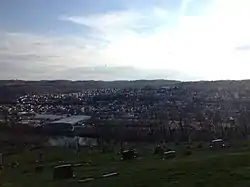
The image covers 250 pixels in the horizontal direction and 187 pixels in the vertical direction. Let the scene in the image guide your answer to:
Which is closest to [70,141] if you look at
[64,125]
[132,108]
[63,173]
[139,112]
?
[64,125]

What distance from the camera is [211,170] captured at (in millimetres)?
23297

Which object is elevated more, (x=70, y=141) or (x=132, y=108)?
(x=132, y=108)

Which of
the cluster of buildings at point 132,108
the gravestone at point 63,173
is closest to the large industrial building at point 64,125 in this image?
the cluster of buildings at point 132,108

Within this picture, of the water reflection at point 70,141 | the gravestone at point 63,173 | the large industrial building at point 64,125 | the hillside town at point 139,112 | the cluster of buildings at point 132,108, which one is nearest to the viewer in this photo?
the gravestone at point 63,173

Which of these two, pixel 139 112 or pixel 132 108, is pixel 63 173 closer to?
pixel 139 112

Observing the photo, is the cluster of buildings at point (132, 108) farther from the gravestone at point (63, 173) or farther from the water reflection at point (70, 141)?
the gravestone at point (63, 173)

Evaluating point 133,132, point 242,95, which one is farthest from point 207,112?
point 242,95

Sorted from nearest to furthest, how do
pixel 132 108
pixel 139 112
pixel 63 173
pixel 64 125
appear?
1. pixel 63 173
2. pixel 64 125
3. pixel 139 112
4. pixel 132 108

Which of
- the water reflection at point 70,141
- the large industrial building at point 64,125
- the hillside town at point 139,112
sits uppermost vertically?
the hillside town at point 139,112

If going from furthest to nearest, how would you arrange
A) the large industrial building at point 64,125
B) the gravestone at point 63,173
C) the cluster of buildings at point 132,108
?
the large industrial building at point 64,125, the cluster of buildings at point 132,108, the gravestone at point 63,173

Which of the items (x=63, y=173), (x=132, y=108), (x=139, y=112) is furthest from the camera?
(x=132, y=108)

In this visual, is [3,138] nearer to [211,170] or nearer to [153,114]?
[153,114]

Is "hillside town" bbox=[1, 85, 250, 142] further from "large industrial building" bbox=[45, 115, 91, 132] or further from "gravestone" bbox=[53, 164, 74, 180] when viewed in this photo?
"gravestone" bbox=[53, 164, 74, 180]

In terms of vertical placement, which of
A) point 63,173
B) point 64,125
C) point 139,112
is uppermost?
point 63,173
